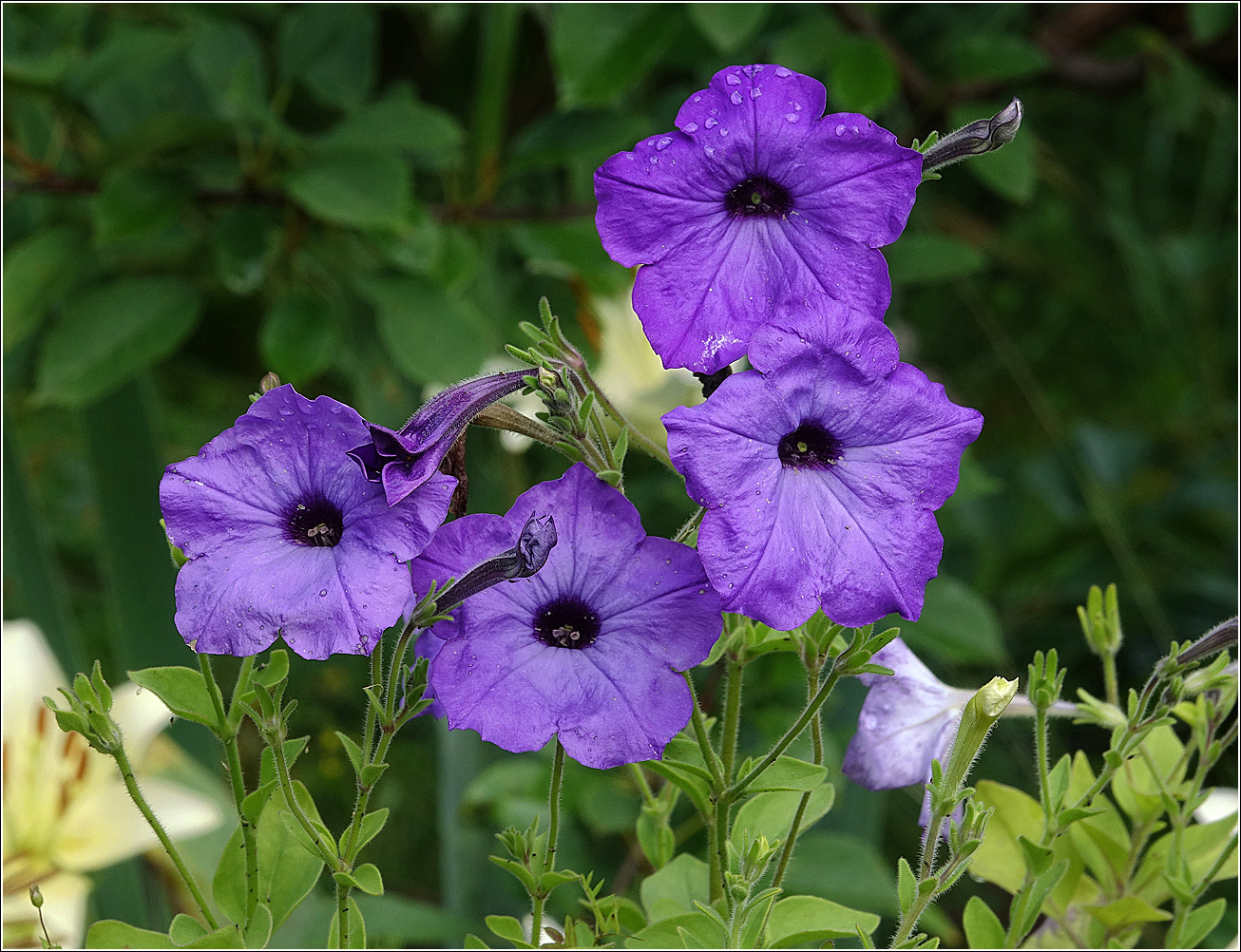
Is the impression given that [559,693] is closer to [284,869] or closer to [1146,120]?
[284,869]

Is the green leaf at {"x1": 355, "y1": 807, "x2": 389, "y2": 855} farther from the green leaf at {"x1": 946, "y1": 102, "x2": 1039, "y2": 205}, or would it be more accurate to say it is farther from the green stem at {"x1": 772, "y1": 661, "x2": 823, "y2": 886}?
the green leaf at {"x1": 946, "y1": 102, "x2": 1039, "y2": 205}

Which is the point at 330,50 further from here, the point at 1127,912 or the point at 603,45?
the point at 1127,912

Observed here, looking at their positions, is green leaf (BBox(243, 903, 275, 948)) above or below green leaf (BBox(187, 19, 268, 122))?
below

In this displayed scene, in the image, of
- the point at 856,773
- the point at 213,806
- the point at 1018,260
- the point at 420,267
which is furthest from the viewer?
the point at 1018,260

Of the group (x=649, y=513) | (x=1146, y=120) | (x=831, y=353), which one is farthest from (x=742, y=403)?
(x=1146, y=120)

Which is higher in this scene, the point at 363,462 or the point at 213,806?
the point at 363,462

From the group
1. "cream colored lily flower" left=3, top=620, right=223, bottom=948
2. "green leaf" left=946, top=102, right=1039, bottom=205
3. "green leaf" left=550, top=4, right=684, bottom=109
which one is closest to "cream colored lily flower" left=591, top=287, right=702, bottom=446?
"green leaf" left=550, top=4, right=684, bottom=109
